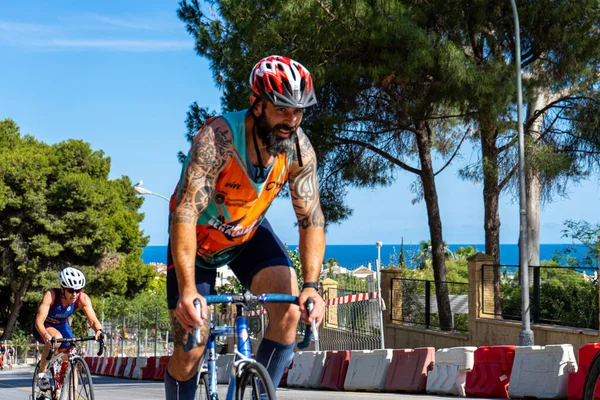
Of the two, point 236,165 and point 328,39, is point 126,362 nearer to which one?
point 328,39

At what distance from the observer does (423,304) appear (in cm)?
2547

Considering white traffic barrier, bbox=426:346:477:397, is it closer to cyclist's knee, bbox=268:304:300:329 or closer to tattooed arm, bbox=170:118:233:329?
cyclist's knee, bbox=268:304:300:329

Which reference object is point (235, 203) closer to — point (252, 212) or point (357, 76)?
point (252, 212)

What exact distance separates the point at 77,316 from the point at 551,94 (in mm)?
35641

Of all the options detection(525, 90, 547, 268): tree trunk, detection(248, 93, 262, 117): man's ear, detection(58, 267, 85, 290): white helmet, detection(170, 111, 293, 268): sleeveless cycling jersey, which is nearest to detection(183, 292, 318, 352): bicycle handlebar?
detection(170, 111, 293, 268): sleeveless cycling jersey

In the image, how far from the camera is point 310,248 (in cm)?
459

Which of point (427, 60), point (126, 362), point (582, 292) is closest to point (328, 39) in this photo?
point (427, 60)

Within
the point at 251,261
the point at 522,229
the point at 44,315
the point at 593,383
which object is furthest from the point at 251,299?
the point at 522,229

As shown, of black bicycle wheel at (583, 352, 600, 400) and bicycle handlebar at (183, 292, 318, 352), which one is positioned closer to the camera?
bicycle handlebar at (183, 292, 318, 352)

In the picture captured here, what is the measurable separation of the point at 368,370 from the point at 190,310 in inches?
452

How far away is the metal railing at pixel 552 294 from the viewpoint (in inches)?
752

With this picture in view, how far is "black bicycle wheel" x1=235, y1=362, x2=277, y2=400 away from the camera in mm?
4078

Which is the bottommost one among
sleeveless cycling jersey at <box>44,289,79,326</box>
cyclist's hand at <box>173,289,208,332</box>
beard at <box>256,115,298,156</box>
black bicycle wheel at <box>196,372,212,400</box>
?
black bicycle wheel at <box>196,372,212,400</box>

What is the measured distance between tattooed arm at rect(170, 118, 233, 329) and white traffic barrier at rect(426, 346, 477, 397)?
29.7ft
